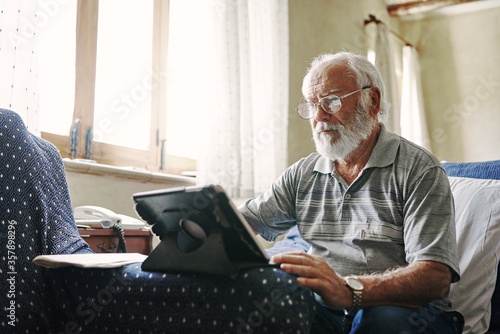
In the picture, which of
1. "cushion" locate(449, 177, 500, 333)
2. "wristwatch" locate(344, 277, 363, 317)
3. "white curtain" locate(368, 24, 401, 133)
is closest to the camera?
"wristwatch" locate(344, 277, 363, 317)

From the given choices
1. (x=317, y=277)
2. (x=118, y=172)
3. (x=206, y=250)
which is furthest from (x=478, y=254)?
(x=118, y=172)

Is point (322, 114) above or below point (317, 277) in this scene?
above

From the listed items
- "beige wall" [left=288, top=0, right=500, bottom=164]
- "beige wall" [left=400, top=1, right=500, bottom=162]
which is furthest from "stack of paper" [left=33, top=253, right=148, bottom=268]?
"beige wall" [left=400, top=1, right=500, bottom=162]

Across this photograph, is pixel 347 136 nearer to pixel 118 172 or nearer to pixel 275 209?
pixel 275 209

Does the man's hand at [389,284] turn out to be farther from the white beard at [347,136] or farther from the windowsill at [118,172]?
the windowsill at [118,172]

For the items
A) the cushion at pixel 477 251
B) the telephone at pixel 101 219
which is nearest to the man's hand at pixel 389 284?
the cushion at pixel 477 251

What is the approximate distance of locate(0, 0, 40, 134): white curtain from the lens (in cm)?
161

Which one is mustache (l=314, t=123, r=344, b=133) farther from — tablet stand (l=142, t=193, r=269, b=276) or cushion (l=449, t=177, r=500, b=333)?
tablet stand (l=142, t=193, r=269, b=276)

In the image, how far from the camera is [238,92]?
2.70m

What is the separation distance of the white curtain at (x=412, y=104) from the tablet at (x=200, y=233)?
490 centimetres

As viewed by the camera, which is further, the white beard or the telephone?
the telephone

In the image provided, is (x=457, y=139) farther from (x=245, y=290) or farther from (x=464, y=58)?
(x=245, y=290)

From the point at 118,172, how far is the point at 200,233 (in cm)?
130

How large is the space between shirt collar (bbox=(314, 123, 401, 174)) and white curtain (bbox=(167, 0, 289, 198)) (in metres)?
1.01
